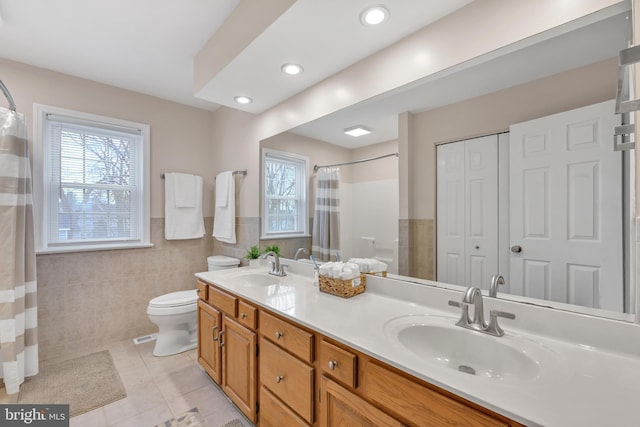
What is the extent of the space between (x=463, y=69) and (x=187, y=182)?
272 centimetres

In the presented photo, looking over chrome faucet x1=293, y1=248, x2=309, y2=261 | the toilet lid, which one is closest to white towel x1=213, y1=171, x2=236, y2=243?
the toilet lid

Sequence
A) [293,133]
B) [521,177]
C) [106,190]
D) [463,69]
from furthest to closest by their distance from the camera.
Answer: [106,190] → [293,133] → [463,69] → [521,177]

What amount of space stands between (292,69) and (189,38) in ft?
2.73

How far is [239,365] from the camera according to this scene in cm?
161

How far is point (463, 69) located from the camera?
1.26m

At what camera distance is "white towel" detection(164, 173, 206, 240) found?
9.41 ft

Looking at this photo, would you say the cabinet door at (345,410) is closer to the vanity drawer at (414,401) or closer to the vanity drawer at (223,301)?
the vanity drawer at (414,401)

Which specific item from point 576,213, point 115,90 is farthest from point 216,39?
point 576,213

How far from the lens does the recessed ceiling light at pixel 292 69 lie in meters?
1.74

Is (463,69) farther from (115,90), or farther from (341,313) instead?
(115,90)

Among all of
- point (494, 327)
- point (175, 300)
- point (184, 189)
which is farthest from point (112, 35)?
point (494, 327)

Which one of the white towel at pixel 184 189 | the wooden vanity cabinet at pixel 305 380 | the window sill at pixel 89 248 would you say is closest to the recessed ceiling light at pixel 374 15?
the wooden vanity cabinet at pixel 305 380

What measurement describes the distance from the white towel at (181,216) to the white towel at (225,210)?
225mm

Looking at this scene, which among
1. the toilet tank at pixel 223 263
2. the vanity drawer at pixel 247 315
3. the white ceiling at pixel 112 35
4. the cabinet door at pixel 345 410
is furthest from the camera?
the toilet tank at pixel 223 263
